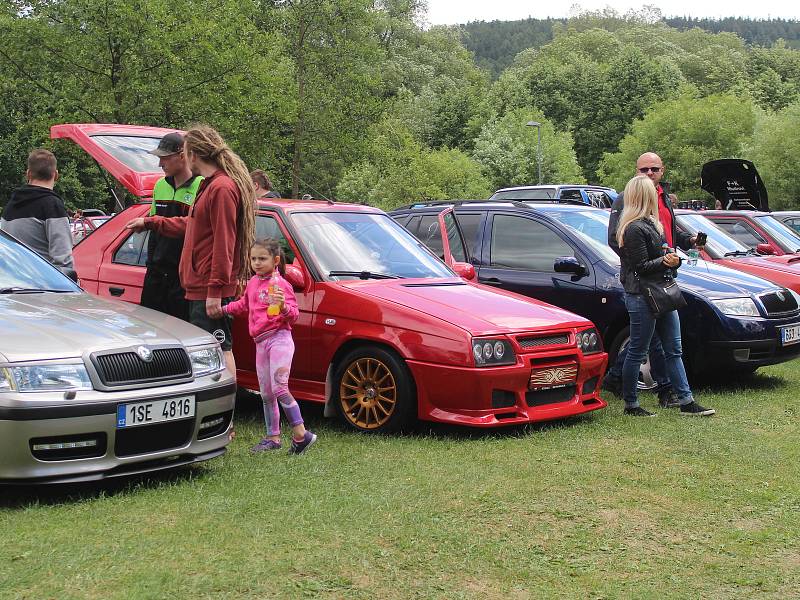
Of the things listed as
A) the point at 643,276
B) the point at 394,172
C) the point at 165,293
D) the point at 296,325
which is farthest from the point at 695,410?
the point at 394,172

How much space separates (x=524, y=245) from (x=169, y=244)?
12.3 feet

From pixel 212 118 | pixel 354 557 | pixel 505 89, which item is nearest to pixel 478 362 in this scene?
pixel 354 557

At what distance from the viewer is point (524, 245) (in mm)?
9688

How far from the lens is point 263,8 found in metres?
42.3

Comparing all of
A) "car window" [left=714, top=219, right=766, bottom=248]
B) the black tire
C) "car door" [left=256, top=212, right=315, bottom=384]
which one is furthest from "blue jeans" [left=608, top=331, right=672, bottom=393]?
"car window" [left=714, top=219, right=766, bottom=248]

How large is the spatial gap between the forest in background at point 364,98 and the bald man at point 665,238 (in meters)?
6.59

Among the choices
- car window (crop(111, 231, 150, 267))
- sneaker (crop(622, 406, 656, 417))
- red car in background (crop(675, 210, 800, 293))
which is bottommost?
sneaker (crop(622, 406, 656, 417))

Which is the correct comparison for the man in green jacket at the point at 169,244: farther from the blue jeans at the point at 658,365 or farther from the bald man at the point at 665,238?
the blue jeans at the point at 658,365

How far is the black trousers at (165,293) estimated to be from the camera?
708 centimetres

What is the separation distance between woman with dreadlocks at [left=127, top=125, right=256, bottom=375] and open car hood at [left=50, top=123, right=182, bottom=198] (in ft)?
12.3

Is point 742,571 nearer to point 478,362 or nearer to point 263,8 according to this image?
point 478,362

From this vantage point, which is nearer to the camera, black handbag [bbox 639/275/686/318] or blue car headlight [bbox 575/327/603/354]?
blue car headlight [bbox 575/327/603/354]

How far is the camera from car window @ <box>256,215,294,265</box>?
7688mm

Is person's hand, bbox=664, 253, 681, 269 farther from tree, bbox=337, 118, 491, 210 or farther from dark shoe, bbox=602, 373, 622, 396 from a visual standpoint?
tree, bbox=337, 118, 491, 210
